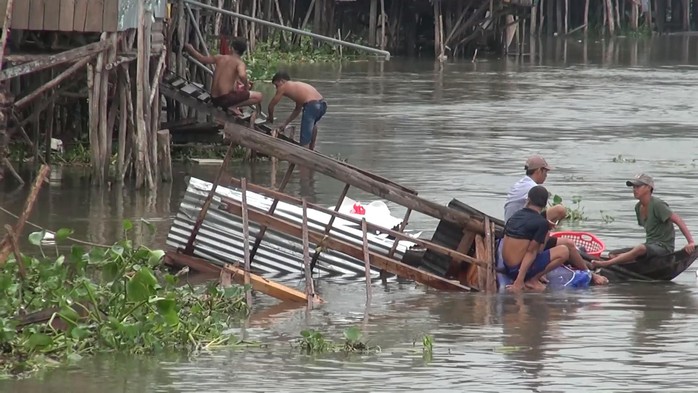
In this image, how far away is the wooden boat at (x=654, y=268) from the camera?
12055 mm

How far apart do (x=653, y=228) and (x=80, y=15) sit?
594 centimetres

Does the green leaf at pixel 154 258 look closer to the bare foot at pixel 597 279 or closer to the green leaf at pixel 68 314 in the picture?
the green leaf at pixel 68 314

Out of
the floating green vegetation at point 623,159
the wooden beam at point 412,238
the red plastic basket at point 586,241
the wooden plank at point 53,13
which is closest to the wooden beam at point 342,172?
the wooden beam at point 412,238

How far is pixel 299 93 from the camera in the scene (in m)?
17.9

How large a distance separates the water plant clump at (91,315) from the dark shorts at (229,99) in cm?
762

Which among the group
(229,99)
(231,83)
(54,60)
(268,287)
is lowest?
(268,287)

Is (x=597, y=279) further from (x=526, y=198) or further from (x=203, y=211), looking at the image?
(x=203, y=211)

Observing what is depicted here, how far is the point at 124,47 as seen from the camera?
50.8ft

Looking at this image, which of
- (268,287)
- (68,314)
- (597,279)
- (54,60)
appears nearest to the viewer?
(68,314)

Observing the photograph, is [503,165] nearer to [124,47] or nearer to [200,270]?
[124,47]

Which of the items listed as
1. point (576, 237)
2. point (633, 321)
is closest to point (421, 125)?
point (576, 237)

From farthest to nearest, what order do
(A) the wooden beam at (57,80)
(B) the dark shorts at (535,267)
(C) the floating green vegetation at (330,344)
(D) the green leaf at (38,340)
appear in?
(A) the wooden beam at (57,80)
(B) the dark shorts at (535,267)
(C) the floating green vegetation at (330,344)
(D) the green leaf at (38,340)

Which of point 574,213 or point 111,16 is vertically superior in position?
point 111,16

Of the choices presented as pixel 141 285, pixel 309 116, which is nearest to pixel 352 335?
pixel 141 285
